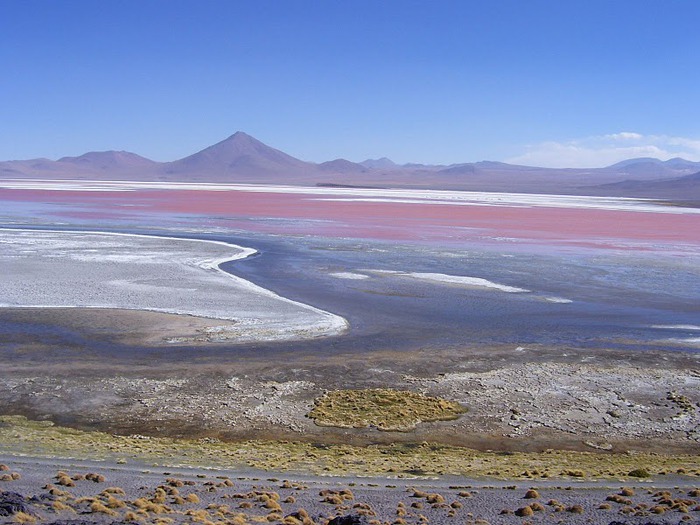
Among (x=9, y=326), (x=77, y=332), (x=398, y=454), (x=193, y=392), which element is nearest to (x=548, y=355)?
(x=398, y=454)

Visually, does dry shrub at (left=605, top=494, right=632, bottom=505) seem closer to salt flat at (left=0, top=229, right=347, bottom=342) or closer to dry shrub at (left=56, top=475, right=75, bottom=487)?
dry shrub at (left=56, top=475, right=75, bottom=487)

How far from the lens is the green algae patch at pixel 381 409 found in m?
10.3

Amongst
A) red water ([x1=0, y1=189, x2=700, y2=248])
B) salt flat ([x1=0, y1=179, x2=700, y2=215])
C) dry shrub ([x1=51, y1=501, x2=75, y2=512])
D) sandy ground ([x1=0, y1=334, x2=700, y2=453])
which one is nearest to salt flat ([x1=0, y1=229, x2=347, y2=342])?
sandy ground ([x1=0, y1=334, x2=700, y2=453])

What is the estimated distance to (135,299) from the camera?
17453 mm

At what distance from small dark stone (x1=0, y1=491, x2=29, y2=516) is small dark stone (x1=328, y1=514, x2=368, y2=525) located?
8.25 ft

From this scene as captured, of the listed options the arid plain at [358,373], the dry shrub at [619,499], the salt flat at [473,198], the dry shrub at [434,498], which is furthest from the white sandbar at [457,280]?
the salt flat at [473,198]

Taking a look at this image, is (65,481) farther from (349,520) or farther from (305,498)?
(349,520)

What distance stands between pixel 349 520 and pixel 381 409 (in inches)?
168

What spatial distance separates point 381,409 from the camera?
35.3 ft

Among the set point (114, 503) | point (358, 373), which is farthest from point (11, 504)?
point (358, 373)

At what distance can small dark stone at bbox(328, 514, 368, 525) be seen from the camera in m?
6.48

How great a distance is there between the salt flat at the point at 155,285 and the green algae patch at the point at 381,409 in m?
3.52

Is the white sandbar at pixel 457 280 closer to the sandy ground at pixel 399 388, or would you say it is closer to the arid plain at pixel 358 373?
the arid plain at pixel 358 373

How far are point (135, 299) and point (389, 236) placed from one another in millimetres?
16535
